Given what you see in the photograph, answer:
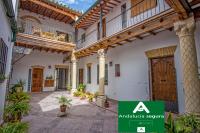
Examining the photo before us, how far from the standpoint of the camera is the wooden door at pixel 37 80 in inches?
532

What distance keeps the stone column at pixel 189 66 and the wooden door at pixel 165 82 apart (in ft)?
7.00

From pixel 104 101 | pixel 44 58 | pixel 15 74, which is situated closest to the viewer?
pixel 104 101

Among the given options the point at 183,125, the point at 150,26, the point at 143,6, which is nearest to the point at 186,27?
the point at 150,26

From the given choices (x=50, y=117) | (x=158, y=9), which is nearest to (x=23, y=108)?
(x=50, y=117)

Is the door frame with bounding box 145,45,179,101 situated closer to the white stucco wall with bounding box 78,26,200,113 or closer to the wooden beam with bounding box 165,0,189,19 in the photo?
the white stucco wall with bounding box 78,26,200,113

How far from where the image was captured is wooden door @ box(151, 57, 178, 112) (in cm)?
623

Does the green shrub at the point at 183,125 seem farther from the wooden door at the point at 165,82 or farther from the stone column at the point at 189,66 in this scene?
the wooden door at the point at 165,82

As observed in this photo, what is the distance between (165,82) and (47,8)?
35.2ft

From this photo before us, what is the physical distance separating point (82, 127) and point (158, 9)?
20.0 feet

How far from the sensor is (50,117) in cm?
611

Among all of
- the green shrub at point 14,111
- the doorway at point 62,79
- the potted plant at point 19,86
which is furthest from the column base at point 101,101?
the doorway at point 62,79

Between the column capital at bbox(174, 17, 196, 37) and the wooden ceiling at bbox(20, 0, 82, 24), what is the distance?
10.3 meters

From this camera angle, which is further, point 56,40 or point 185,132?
point 56,40

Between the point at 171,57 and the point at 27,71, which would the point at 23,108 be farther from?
the point at 27,71
